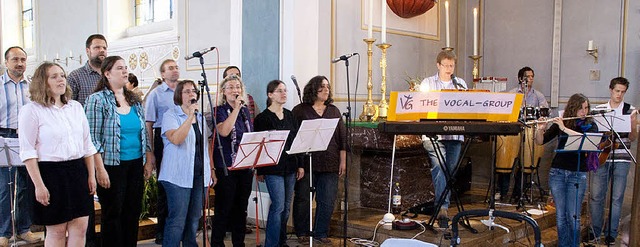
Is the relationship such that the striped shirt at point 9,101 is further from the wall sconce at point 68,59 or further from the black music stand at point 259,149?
the wall sconce at point 68,59

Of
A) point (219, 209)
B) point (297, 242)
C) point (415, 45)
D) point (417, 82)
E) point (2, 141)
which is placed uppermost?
point (415, 45)

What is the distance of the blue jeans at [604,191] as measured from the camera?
16.5 feet

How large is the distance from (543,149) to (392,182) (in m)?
2.02

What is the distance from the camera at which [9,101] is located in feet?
13.7

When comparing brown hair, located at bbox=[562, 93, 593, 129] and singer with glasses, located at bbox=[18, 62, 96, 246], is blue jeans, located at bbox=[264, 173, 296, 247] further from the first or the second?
brown hair, located at bbox=[562, 93, 593, 129]

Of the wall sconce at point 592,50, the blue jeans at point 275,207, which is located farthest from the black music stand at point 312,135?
the wall sconce at point 592,50

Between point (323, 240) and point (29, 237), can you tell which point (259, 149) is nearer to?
point (323, 240)

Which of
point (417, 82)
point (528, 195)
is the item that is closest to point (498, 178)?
point (528, 195)

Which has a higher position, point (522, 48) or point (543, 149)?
point (522, 48)

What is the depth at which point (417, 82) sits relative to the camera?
20.3 feet

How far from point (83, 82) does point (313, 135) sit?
162cm

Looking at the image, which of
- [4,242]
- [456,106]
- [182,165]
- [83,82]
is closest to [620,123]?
[456,106]

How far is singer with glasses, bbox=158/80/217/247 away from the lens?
3.69 metres

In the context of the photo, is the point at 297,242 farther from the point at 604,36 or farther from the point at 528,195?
the point at 604,36
